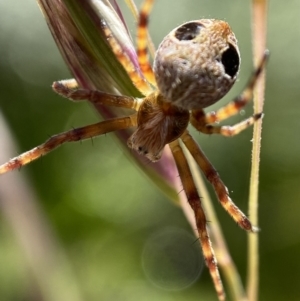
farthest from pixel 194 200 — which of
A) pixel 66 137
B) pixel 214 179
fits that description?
pixel 66 137

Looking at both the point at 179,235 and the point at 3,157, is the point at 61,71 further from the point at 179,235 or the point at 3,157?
the point at 3,157

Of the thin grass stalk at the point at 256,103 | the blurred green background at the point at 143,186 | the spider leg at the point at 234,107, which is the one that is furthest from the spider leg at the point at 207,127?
the blurred green background at the point at 143,186

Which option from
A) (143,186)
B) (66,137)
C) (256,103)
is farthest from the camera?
(143,186)

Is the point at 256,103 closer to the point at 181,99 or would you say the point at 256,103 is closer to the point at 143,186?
the point at 181,99

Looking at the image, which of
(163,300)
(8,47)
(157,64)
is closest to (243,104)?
(157,64)

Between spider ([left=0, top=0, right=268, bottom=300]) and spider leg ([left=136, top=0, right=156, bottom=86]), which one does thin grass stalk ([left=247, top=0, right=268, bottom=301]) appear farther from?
spider leg ([left=136, top=0, right=156, bottom=86])

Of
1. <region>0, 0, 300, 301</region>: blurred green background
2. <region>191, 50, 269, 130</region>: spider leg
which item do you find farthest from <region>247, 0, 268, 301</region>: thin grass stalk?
<region>0, 0, 300, 301</region>: blurred green background
